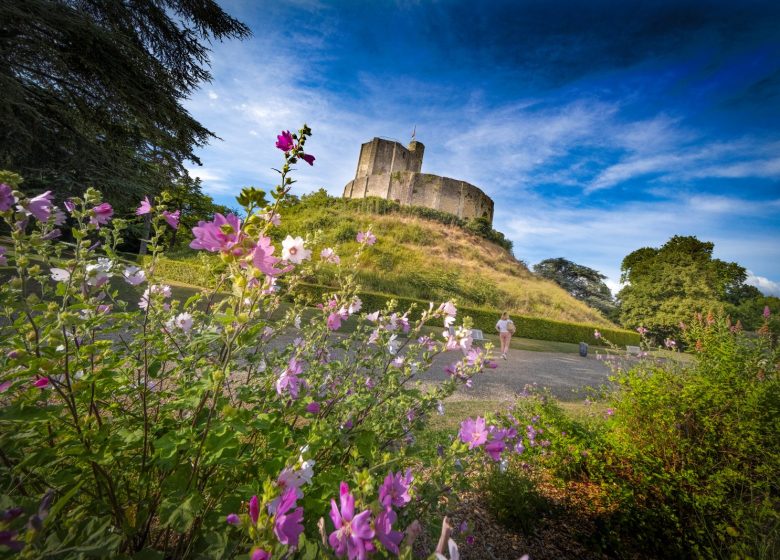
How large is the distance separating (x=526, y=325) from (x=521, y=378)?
1162 centimetres

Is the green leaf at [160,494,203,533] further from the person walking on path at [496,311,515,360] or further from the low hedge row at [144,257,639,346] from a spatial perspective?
the low hedge row at [144,257,639,346]

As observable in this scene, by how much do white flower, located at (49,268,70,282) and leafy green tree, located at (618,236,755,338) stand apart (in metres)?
31.5

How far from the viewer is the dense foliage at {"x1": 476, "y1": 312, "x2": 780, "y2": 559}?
6.32ft

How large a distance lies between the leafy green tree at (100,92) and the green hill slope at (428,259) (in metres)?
8.20

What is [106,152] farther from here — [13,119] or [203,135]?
[203,135]

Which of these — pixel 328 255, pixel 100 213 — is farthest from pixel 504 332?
pixel 100 213

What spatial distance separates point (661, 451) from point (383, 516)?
2.83 meters

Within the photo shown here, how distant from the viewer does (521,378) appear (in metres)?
7.29

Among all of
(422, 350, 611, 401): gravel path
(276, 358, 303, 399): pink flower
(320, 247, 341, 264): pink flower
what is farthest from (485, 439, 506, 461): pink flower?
(422, 350, 611, 401): gravel path

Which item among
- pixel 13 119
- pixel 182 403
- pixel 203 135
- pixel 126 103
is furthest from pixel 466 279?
pixel 182 403

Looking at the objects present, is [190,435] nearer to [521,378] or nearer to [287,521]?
[287,521]

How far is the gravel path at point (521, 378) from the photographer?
5.56 m

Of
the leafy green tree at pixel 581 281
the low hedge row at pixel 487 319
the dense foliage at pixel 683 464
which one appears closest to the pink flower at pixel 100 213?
the dense foliage at pixel 683 464

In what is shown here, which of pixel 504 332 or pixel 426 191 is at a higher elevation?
pixel 426 191
